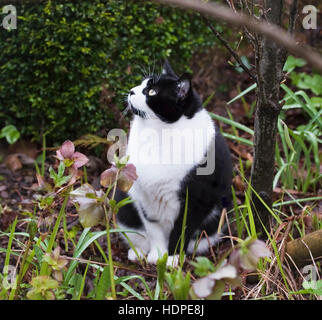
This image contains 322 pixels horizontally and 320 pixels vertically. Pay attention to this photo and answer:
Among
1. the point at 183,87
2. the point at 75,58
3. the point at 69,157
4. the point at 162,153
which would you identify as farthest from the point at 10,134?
the point at 69,157

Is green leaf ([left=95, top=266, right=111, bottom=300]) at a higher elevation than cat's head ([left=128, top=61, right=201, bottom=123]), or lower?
lower

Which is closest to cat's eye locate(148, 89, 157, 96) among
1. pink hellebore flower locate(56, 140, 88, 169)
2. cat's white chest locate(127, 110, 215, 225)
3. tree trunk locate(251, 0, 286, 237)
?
cat's white chest locate(127, 110, 215, 225)

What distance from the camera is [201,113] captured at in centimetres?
217

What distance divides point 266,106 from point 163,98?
418mm

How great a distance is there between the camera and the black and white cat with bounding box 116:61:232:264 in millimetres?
2051

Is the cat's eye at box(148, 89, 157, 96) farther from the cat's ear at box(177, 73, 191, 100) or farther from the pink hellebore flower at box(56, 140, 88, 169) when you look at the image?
the pink hellebore flower at box(56, 140, 88, 169)

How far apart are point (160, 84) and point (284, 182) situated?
3.51 ft

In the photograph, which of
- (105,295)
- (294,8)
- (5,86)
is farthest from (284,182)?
(5,86)

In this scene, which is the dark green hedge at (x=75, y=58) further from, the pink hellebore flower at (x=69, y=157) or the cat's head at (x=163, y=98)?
the pink hellebore flower at (x=69, y=157)

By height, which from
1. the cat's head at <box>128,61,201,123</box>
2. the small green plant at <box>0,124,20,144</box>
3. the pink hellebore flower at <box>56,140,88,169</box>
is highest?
the cat's head at <box>128,61,201,123</box>

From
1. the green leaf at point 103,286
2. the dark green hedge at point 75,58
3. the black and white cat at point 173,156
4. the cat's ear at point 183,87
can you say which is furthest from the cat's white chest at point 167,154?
the dark green hedge at point 75,58

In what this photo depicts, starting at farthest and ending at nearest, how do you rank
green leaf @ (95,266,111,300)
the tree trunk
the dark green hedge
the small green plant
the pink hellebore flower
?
the small green plant < the dark green hedge < the tree trunk < green leaf @ (95,266,111,300) < the pink hellebore flower

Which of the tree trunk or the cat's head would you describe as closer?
the tree trunk

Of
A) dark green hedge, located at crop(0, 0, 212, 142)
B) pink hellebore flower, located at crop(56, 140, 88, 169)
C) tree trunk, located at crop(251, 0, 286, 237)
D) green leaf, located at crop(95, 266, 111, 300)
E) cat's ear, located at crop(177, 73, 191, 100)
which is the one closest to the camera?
pink hellebore flower, located at crop(56, 140, 88, 169)
